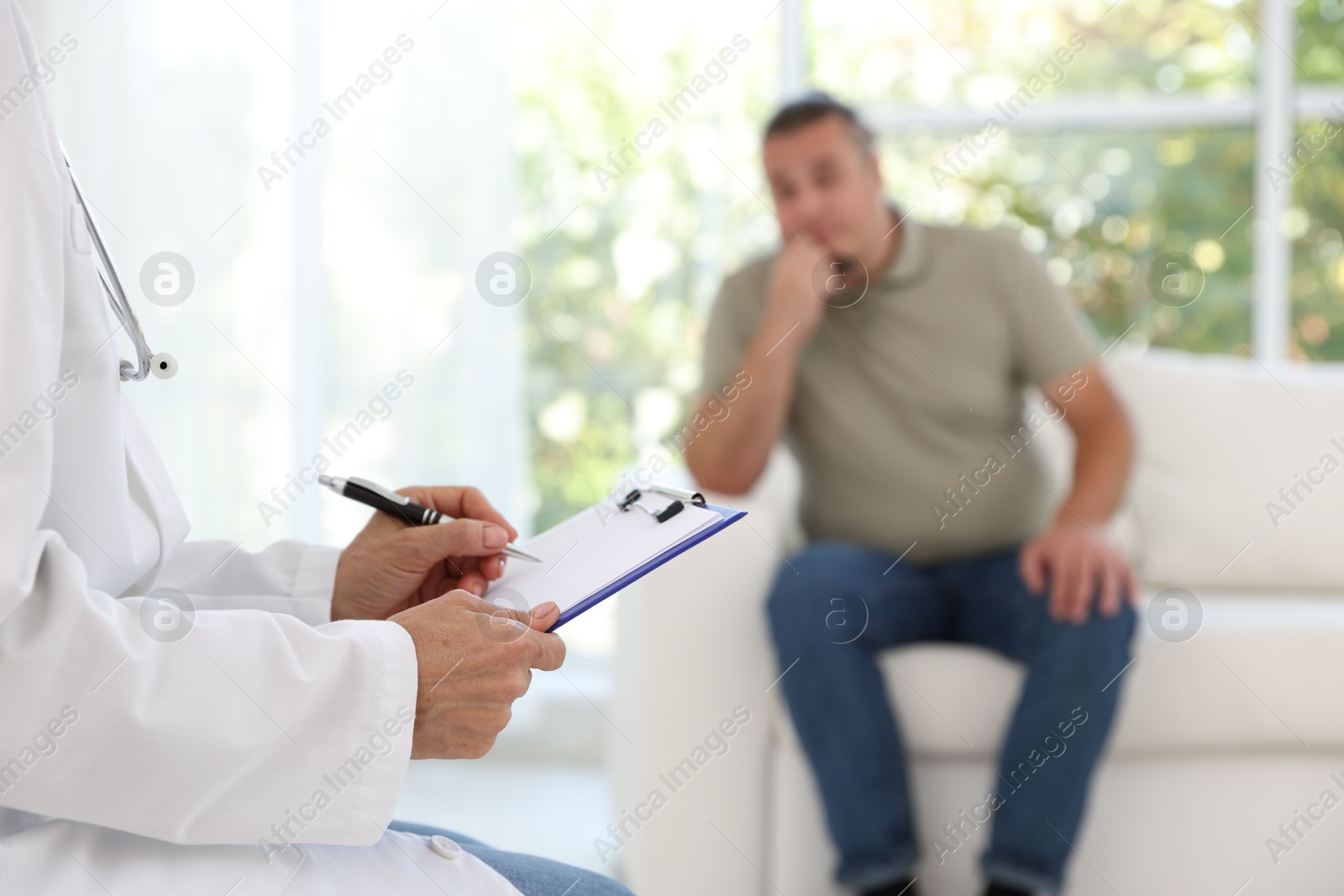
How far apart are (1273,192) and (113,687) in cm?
291

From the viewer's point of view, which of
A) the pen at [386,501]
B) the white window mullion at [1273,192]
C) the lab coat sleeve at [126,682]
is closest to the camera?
the lab coat sleeve at [126,682]

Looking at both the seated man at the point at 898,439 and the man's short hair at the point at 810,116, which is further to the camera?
the man's short hair at the point at 810,116

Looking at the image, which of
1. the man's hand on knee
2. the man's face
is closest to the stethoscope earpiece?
the man's hand on knee

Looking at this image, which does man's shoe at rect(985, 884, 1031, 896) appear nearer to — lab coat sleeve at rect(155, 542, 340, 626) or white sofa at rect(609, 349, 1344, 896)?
white sofa at rect(609, 349, 1344, 896)

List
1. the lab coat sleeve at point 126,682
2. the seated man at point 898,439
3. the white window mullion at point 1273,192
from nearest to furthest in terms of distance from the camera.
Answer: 1. the lab coat sleeve at point 126,682
2. the seated man at point 898,439
3. the white window mullion at point 1273,192

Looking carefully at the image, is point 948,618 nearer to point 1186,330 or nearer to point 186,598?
point 186,598

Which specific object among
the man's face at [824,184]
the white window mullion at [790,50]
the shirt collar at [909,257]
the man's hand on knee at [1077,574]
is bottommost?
the man's hand on knee at [1077,574]

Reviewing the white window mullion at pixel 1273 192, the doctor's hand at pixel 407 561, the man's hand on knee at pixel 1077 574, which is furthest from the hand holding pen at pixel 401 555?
the white window mullion at pixel 1273 192

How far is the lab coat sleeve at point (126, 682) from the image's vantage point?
0.51 meters

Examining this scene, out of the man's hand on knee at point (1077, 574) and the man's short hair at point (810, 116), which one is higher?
the man's short hair at point (810, 116)

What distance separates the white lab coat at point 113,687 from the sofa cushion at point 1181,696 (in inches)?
36.0

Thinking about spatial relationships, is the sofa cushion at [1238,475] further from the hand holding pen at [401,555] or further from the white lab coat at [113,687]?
the white lab coat at [113,687]

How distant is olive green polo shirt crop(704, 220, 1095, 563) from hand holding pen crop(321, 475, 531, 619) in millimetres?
948

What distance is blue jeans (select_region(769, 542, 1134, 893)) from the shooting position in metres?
1.30
